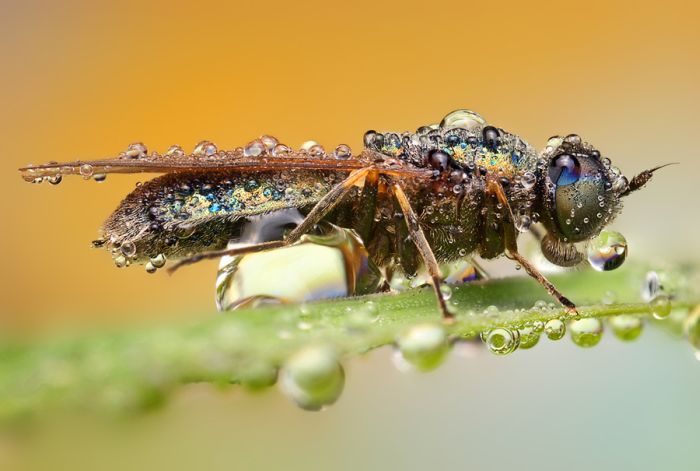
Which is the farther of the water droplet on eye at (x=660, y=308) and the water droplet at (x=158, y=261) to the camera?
the water droplet at (x=158, y=261)

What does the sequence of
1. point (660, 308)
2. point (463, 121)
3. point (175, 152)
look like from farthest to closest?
1. point (463, 121)
2. point (175, 152)
3. point (660, 308)

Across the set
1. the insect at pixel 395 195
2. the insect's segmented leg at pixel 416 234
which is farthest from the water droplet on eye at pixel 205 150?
the insect's segmented leg at pixel 416 234

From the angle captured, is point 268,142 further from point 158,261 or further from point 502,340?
→ point 502,340

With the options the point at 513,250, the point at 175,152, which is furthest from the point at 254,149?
the point at 513,250

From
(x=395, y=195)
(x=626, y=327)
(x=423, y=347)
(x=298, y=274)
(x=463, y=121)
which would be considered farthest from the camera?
(x=463, y=121)

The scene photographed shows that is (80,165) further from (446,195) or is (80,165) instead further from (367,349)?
(367,349)

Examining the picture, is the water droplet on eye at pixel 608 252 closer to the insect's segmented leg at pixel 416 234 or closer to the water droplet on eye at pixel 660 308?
the insect's segmented leg at pixel 416 234

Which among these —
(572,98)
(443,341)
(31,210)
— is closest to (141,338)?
(443,341)
